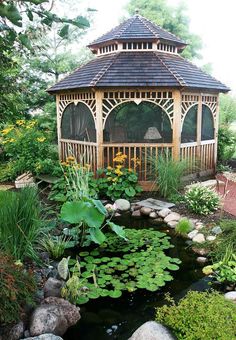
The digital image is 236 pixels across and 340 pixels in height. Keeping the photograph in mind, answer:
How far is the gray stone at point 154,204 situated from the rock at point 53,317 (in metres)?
3.42

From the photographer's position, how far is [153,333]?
2.56 metres

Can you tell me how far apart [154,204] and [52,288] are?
3.51m

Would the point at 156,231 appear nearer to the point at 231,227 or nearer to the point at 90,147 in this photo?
the point at 231,227

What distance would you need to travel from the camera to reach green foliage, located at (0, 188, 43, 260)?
11.4 feet

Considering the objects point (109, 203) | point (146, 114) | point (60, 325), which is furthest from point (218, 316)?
point (146, 114)

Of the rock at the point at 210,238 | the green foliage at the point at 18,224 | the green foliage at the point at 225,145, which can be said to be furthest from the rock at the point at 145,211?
the green foliage at the point at 225,145

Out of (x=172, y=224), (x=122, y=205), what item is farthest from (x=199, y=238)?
(x=122, y=205)

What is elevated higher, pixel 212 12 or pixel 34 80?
pixel 212 12

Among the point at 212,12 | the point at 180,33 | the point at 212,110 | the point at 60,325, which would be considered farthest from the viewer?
the point at 212,12

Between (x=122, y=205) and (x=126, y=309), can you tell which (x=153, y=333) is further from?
(x=122, y=205)

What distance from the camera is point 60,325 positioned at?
292cm

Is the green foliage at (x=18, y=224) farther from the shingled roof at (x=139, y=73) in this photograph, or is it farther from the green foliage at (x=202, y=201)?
the shingled roof at (x=139, y=73)

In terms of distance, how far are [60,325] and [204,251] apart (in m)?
2.51

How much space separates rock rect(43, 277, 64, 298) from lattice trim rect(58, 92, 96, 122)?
4777 mm
